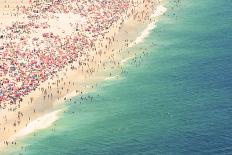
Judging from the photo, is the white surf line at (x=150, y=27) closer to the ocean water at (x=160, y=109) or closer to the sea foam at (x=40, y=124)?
the ocean water at (x=160, y=109)

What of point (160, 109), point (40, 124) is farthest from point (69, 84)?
point (160, 109)

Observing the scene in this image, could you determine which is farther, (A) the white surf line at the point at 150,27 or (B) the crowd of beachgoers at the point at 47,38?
(A) the white surf line at the point at 150,27

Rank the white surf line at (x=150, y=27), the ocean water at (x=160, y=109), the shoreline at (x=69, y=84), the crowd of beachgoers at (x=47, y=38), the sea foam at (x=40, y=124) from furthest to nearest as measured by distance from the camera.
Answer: the white surf line at (x=150, y=27) < the crowd of beachgoers at (x=47, y=38) < the shoreline at (x=69, y=84) < the sea foam at (x=40, y=124) < the ocean water at (x=160, y=109)

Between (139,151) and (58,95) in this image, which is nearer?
(139,151)

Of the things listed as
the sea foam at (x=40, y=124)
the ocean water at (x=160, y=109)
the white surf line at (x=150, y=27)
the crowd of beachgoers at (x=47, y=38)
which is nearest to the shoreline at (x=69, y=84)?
the sea foam at (x=40, y=124)

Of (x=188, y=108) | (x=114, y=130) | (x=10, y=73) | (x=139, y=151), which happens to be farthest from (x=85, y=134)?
(x=10, y=73)

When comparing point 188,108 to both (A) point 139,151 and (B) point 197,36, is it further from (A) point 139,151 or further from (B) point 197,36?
(B) point 197,36

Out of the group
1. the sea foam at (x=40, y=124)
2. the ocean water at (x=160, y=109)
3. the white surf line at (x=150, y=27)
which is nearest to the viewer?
the ocean water at (x=160, y=109)
